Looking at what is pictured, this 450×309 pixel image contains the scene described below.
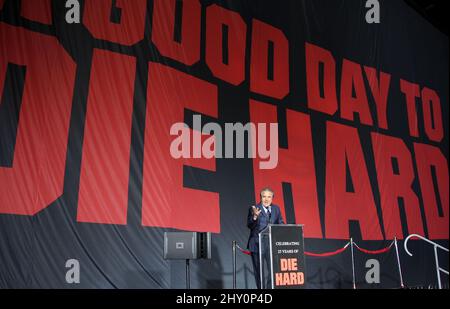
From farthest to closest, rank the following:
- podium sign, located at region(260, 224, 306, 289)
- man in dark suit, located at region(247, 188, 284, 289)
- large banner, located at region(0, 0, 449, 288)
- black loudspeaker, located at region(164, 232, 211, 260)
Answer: large banner, located at region(0, 0, 449, 288) → man in dark suit, located at region(247, 188, 284, 289) → black loudspeaker, located at region(164, 232, 211, 260) → podium sign, located at region(260, 224, 306, 289)

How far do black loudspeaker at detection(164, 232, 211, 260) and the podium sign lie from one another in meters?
0.79

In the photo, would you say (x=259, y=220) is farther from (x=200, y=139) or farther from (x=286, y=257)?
(x=200, y=139)

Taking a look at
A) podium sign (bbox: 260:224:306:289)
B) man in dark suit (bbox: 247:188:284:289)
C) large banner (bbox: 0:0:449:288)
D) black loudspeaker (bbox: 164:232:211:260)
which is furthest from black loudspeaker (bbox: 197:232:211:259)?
large banner (bbox: 0:0:449:288)

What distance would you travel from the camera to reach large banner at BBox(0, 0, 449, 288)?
6.59 m

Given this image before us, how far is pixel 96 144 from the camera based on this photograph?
6.99 metres

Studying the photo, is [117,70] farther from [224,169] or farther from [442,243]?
[442,243]

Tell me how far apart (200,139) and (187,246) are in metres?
2.70

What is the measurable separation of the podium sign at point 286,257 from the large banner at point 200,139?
193 cm

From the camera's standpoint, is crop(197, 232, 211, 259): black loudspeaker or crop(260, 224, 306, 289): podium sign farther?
crop(197, 232, 211, 259): black loudspeaker

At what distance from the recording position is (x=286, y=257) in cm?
550

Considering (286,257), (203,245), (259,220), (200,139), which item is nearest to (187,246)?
(203,245)

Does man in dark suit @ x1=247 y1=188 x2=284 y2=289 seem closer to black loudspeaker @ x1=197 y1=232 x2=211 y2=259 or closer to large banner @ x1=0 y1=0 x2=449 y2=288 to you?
black loudspeaker @ x1=197 y1=232 x2=211 y2=259

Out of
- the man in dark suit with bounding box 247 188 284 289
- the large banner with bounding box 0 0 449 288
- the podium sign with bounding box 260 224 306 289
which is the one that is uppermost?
the large banner with bounding box 0 0 449 288

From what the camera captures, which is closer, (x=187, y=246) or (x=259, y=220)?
(x=187, y=246)
